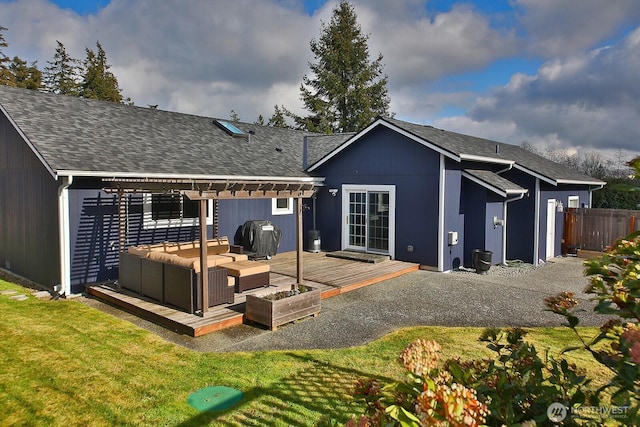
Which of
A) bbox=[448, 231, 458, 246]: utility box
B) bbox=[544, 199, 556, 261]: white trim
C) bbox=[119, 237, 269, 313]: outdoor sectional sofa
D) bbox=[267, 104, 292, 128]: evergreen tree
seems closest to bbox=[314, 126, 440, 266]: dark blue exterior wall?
bbox=[448, 231, 458, 246]: utility box

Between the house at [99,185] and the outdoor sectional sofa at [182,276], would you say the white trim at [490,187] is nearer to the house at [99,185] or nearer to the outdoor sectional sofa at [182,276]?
the house at [99,185]

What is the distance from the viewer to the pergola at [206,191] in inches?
279

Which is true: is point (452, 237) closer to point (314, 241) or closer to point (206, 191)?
point (314, 241)

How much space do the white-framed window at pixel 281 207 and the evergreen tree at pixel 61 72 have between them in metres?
30.6

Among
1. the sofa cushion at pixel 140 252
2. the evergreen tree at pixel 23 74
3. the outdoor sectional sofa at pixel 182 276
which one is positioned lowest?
the outdoor sectional sofa at pixel 182 276

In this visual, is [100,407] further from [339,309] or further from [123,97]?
[123,97]

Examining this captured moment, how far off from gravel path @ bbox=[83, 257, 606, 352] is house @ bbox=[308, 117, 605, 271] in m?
1.16

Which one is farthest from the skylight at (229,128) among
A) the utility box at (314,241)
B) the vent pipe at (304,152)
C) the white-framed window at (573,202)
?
the white-framed window at (573,202)

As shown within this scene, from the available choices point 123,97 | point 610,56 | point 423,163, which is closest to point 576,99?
point 610,56

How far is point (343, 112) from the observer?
34281 mm

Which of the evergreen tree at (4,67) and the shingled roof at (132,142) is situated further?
the evergreen tree at (4,67)

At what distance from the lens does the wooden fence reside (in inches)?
543

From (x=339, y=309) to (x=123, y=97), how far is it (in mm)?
36310

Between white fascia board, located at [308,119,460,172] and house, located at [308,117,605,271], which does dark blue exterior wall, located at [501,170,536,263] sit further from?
white fascia board, located at [308,119,460,172]
